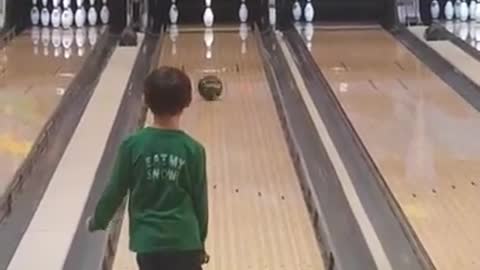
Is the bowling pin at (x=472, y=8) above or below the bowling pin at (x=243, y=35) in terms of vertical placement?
above

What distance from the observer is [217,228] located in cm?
343

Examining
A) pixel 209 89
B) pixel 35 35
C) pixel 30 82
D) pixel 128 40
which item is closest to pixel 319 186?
pixel 209 89

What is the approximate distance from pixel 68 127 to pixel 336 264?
84.8 inches

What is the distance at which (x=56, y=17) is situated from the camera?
7.85 m

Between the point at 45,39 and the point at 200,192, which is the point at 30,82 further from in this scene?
the point at 200,192

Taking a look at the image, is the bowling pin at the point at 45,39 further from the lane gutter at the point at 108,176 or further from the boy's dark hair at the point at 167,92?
the boy's dark hair at the point at 167,92

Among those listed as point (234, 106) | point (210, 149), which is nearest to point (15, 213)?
point (210, 149)

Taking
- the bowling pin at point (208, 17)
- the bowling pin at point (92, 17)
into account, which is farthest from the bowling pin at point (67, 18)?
the bowling pin at point (208, 17)

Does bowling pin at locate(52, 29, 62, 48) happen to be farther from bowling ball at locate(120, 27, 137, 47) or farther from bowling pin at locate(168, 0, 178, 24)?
bowling pin at locate(168, 0, 178, 24)

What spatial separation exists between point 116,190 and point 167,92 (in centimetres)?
25

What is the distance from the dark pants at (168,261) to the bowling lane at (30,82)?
67.7 inches

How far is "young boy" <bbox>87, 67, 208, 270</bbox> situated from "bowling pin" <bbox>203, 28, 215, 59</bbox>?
4713 millimetres

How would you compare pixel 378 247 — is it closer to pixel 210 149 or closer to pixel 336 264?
pixel 336 264

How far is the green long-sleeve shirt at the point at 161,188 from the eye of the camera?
6.81 feet
